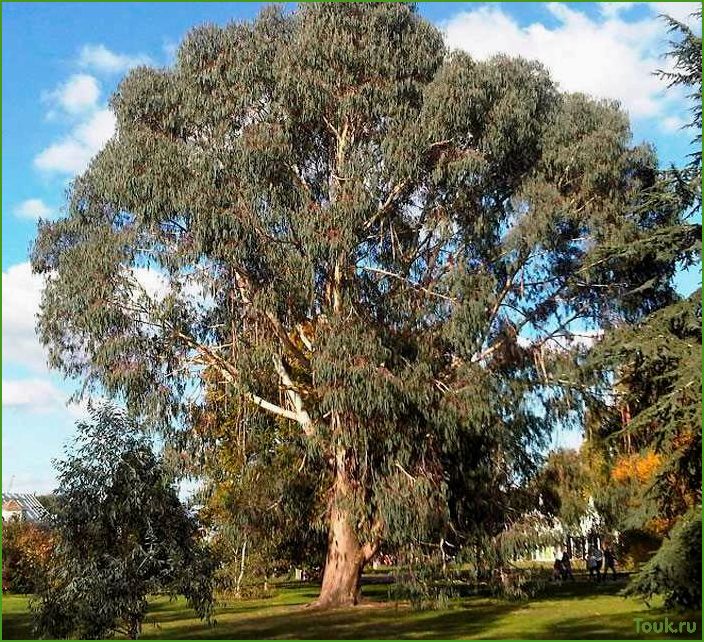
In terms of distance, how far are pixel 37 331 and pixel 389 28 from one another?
9698 mm

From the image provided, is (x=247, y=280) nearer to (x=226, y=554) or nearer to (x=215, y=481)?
(x=215, y=481)

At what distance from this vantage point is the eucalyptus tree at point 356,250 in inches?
577

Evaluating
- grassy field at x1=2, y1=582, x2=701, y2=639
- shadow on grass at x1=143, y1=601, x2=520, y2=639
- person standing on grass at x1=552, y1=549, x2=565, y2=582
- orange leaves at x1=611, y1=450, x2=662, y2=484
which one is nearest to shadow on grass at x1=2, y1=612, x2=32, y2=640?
grassy field at x1=2, y1=582, x2=701, y2=639

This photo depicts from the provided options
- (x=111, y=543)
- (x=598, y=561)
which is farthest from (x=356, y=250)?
(x=598, y=561)

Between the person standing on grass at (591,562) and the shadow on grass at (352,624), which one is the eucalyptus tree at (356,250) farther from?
the person standing on grass at (591,562)

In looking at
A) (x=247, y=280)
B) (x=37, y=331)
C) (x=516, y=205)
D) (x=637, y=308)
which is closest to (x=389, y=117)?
(x=516, y=205)

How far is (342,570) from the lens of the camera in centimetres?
1658

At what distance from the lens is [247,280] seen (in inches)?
605

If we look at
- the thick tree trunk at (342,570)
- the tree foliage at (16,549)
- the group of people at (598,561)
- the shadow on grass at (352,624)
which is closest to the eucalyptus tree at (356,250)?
the thick tree trunk at (342,570)

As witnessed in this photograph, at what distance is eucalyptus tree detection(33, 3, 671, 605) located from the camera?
14.6 metres

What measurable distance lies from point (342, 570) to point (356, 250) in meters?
6.63

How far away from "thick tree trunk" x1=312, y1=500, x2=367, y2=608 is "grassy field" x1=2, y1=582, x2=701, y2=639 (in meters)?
0.44

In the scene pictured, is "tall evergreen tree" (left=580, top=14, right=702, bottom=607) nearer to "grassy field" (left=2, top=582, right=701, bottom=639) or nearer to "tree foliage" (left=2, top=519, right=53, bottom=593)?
"grassy field" (left=2, top=582, right=701, bottom=639)

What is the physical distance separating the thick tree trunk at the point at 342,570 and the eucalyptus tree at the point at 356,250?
0.05 meters
